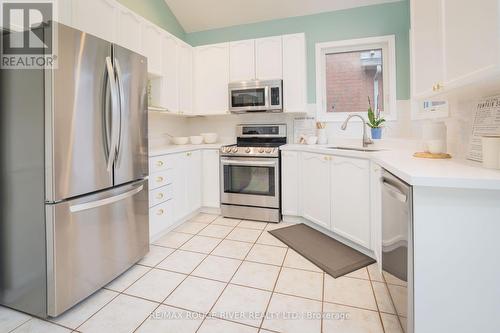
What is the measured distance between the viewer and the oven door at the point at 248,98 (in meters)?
3.17

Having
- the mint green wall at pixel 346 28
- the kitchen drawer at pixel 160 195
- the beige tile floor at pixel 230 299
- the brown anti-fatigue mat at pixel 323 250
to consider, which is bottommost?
the beige tile floor at pixel 230 299

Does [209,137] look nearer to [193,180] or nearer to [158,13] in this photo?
[193,180]

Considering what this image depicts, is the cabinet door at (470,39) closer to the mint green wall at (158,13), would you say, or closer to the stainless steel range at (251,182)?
the stainless steel range at (251,182)

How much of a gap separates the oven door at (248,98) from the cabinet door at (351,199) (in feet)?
4.03

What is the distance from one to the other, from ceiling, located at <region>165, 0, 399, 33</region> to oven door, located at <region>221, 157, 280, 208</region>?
204 centimetres

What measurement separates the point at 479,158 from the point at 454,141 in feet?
1.65

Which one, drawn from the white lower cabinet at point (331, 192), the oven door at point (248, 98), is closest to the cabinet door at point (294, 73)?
the oven door at point (248, 98)

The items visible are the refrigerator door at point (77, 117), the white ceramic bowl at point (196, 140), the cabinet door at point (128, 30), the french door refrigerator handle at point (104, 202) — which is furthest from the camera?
the white ceramic bowl at point (196, 140)

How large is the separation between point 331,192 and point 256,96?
5.00 ft

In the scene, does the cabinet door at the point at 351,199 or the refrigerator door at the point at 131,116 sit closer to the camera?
the refrigerator door at the point at 131,116

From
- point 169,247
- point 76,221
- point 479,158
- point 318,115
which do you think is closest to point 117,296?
point 76,221

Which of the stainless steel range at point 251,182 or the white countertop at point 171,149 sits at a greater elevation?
the white countertop at point 171,149

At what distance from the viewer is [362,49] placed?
3.26m

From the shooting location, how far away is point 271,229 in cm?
288
